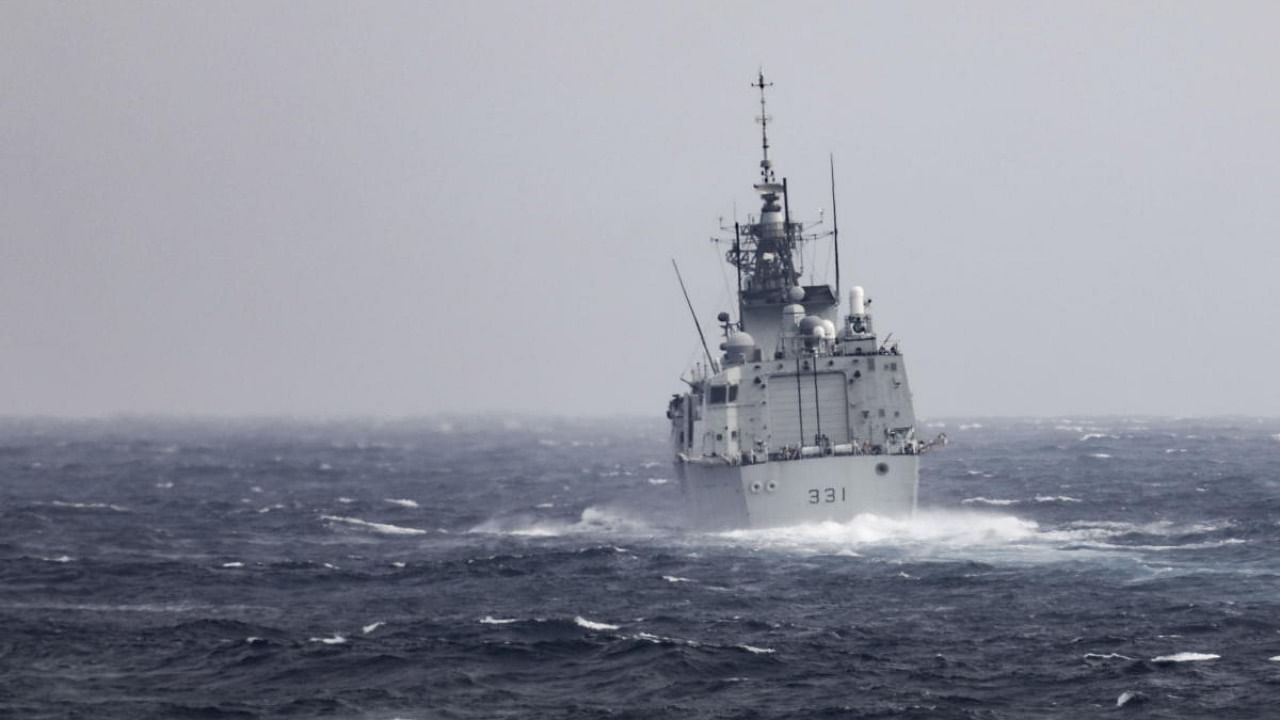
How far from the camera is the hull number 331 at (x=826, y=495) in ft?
191

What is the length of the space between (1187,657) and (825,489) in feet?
80.1

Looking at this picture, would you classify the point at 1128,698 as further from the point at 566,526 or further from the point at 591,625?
the point at 566,526

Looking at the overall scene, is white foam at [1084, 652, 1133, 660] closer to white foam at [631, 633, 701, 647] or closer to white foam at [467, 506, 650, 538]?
white foam at [631, 633, 701, 647]

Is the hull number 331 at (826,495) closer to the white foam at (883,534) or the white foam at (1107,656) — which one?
the white foam at (883,534)

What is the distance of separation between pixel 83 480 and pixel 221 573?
212ft

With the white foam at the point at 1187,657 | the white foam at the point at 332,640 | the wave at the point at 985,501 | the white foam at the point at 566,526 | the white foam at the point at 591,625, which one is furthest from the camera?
the wave at the point at 985,501

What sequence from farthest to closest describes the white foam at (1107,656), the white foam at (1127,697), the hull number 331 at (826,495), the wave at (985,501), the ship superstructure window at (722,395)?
the wave at (985,501), the ship superstructure window at (722,395), the hull number 331 at (826,495), the white foam at (1107,656), the white foam at (1127,697)

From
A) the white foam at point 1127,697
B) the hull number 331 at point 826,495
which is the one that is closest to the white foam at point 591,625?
the white foam at point 1127,697

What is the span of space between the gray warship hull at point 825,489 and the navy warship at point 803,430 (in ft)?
0.12

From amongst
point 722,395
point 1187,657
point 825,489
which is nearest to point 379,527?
point 722,395

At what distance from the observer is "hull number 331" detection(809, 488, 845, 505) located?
58.3 metres

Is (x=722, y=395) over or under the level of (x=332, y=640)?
over

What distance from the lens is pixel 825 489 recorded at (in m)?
58.3

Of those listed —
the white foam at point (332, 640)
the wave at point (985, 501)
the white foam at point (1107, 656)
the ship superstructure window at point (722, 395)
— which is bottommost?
the white foam at point (1107, 656)
